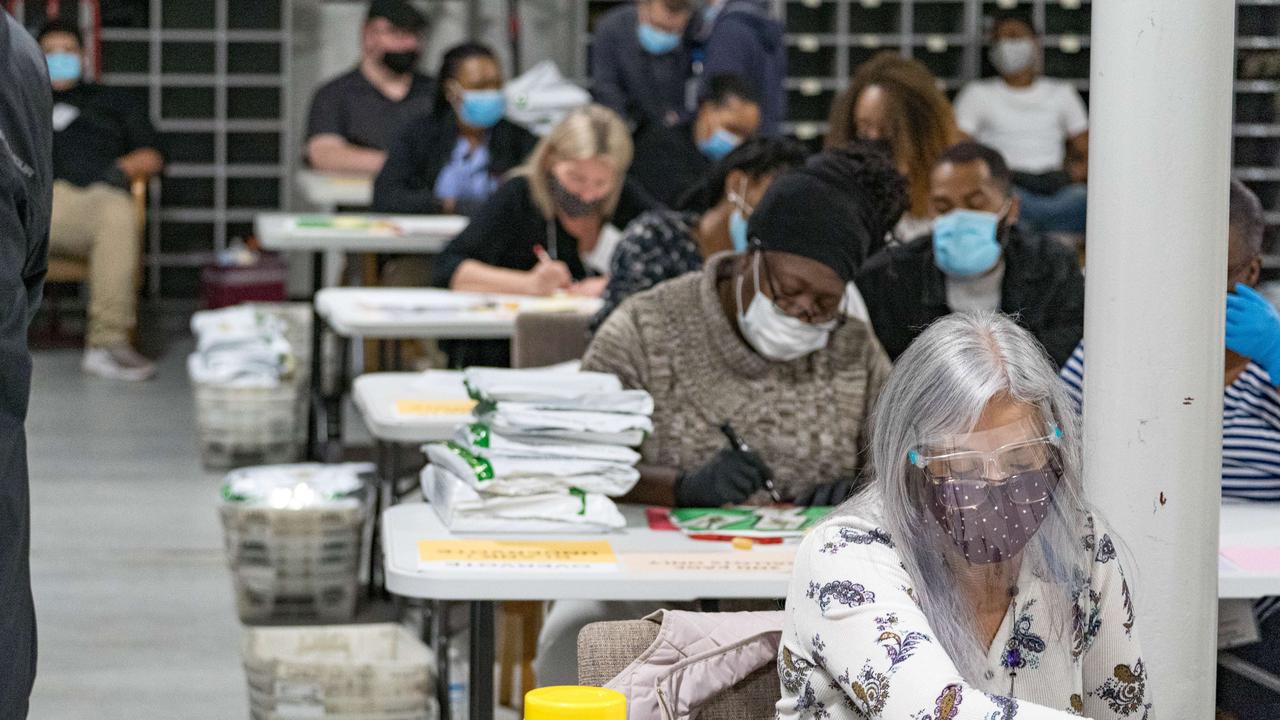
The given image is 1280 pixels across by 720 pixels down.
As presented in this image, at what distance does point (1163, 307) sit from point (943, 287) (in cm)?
195

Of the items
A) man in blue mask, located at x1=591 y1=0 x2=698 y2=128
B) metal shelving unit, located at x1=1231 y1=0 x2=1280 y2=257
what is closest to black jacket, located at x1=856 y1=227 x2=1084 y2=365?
man in blue mask, located at x1=591 y1=0 x2=698 y2=128

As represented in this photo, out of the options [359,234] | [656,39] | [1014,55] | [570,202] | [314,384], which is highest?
[1014,55]

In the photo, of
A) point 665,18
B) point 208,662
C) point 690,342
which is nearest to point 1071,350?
point 690,342

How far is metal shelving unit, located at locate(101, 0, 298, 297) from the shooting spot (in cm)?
1025

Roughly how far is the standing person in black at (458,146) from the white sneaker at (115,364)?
2063 millimetres

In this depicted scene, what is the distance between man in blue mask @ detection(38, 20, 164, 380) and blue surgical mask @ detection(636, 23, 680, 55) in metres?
2.85

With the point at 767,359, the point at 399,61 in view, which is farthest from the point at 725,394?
the point at 399,61

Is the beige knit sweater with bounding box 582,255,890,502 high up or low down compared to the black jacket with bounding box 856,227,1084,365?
down

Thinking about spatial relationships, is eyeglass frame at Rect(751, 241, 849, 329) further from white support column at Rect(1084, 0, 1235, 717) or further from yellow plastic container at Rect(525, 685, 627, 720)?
yellow plastic container at Rect(525, 685, 627, 720)

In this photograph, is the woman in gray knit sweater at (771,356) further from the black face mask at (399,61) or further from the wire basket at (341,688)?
the black face mask at (399,61)

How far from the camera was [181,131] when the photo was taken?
1034 cm

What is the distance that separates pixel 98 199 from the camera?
8.61 metres

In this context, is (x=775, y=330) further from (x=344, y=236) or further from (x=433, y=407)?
(x=344, y=236)

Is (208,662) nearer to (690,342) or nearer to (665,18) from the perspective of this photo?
(690,342)
